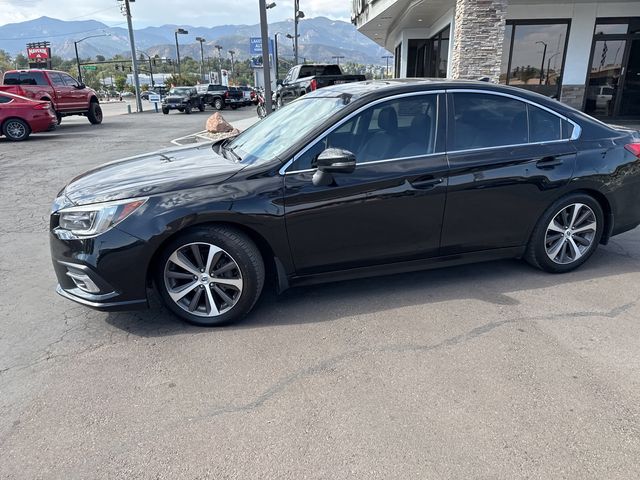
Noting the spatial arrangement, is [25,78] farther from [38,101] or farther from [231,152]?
[231,152]

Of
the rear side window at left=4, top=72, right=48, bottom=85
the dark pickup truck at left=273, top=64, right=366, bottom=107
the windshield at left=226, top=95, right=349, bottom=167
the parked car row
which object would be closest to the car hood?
the windshield at left=226, top=95, right=349, bottom=167

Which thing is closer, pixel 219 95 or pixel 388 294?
pixel 388 294

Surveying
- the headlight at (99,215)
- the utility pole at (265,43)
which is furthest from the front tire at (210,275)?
the utility pole at (265,43)

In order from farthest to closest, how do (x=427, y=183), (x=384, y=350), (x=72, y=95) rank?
(x=72, y=95)
(x=427, y=183)
(x=384, y=350)

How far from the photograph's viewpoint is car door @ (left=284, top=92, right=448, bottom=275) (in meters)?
3.41

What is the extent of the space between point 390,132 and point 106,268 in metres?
2.33

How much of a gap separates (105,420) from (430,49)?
21.0 metres

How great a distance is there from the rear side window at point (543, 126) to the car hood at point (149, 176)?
252 centimetres

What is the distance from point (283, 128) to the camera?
396cm

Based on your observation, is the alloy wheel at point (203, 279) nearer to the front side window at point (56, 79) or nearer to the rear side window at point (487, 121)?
the rear side window at point (487, 121)

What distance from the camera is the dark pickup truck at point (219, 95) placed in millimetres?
32522

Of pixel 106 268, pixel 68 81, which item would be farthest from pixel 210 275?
pixel 68 81

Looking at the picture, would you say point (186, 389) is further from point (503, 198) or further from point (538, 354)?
point (503, 198)

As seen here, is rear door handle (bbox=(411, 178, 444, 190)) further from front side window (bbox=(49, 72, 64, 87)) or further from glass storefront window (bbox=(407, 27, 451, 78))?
front side window (bbox=(49, 72, 64, 87))
